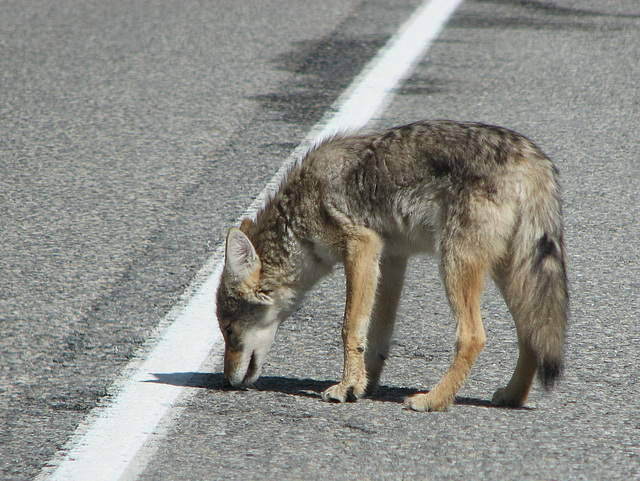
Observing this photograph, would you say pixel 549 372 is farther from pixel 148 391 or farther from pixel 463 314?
pixel 148 391

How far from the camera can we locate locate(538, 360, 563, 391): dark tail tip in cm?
350

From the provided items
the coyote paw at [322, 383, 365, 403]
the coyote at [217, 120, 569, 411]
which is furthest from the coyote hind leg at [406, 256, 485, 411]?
the coyote paw at [322, 383, 365, 403]

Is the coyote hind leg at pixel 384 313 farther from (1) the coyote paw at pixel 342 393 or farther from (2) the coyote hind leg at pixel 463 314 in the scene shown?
(2) the coyote hind leg at pixel 463 314

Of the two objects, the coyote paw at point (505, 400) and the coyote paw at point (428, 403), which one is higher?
the coyote paw at point (428, 403)

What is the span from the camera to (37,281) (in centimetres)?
458

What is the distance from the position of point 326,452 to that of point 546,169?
1.50 meters

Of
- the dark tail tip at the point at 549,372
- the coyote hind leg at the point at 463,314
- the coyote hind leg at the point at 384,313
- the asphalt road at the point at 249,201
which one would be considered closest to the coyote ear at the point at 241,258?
the asphalt road at the point at 249,201

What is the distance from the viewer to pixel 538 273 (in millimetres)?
3586

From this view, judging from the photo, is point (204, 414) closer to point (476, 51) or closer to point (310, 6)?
point (476, 51)

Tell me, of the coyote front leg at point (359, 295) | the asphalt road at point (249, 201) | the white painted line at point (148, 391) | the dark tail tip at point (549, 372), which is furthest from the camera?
the coyote front leg at point (359, 295)

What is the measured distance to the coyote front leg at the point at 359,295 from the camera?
375cm

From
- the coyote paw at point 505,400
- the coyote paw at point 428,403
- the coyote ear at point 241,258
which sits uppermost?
the coyote ear at point 241,258

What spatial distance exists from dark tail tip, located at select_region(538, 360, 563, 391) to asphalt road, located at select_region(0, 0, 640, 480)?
4.6 inches

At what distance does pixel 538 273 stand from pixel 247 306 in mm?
1286
